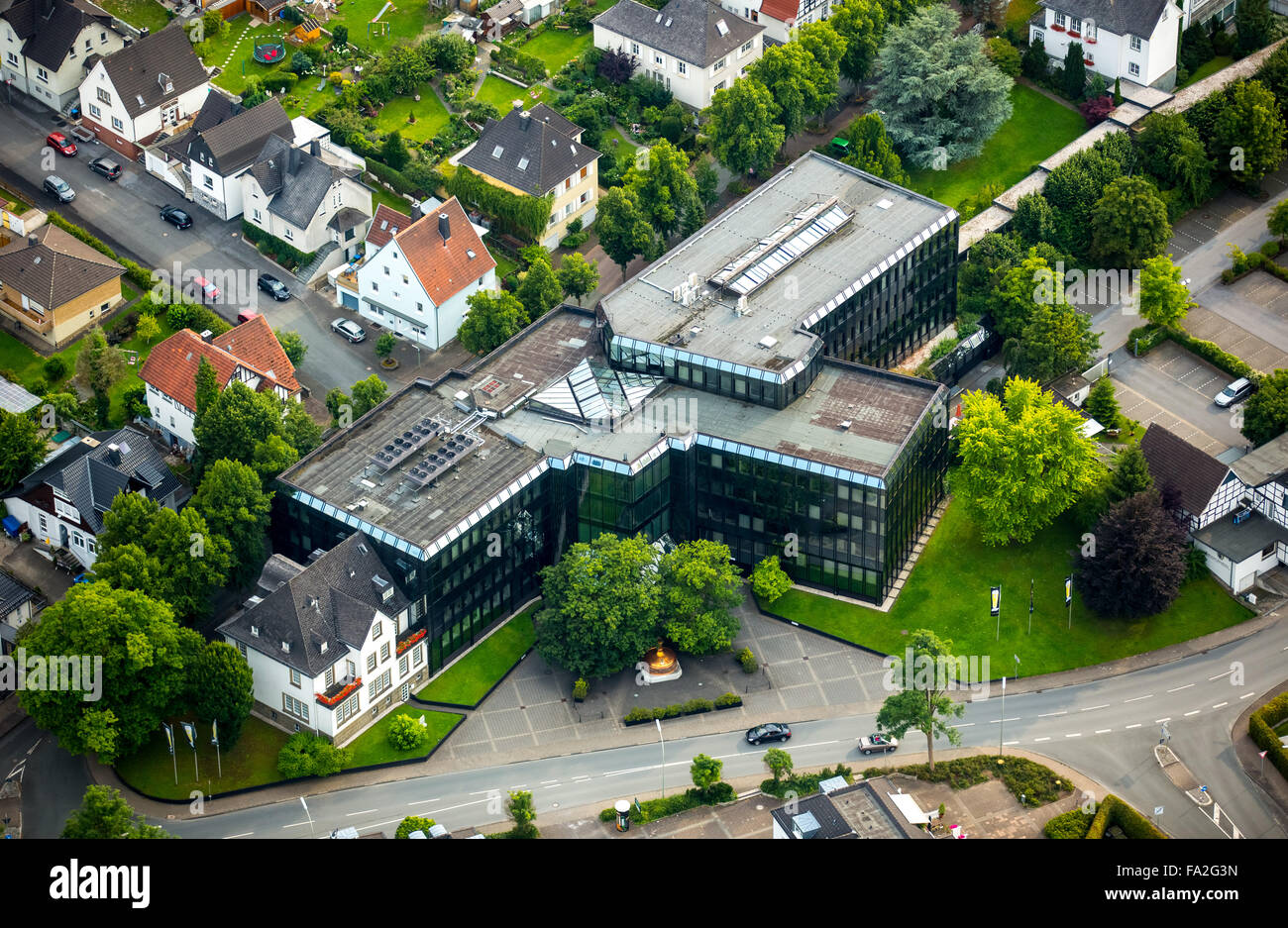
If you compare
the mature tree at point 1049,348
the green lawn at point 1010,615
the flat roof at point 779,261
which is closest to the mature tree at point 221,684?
the flat roof at point 779,261

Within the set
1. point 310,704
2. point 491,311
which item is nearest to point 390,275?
point 491,311

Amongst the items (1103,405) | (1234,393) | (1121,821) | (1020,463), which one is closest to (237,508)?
(1020,463)

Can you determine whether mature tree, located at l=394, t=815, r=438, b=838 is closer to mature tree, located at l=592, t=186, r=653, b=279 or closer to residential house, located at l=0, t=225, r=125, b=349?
mature tree, located at l=592, t=186, r=653, b=279

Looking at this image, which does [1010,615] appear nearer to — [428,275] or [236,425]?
[428,275]

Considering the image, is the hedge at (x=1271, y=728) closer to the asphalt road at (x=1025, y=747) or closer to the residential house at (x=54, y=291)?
the asphalt road at (x=1025, y=747)

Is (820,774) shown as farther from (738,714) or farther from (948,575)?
(948,575)

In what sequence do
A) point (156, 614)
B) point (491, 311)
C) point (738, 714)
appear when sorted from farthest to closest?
point (491, 311) → point (738, 714) → point (156, 614)

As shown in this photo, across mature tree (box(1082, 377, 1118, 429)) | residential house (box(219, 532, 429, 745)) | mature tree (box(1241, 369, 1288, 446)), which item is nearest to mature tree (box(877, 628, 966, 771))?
mature tree (box(1082, 377, 1118, 429))
